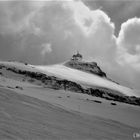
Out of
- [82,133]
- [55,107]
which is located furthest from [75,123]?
[55,107]

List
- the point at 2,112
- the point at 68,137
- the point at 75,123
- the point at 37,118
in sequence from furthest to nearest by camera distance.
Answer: the point at 75,123
the point at 37,118
the point at 2,112
the point at 68,137

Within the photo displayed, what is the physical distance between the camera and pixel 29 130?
33.0ft

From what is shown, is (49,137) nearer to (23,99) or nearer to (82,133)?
(82,133)

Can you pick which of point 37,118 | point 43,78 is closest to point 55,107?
point 37,118

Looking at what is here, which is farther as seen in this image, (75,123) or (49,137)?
(75,123)

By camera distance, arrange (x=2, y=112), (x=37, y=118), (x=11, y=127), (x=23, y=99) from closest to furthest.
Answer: (x=11, y=127)
(x=2, y=112)
(x=37, y=118)
(x=23, y=99)

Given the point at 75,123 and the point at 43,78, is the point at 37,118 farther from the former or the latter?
the point at 43,78

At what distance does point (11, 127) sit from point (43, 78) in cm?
11722

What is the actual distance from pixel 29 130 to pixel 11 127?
716 millimetres

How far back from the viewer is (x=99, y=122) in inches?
604

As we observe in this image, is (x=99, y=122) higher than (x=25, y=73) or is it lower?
lower

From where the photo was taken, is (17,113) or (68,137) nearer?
(68,137)

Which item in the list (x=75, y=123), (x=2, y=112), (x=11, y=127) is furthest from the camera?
(x=75, y=123)

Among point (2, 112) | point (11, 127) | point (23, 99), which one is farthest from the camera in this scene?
point (23, 99)
